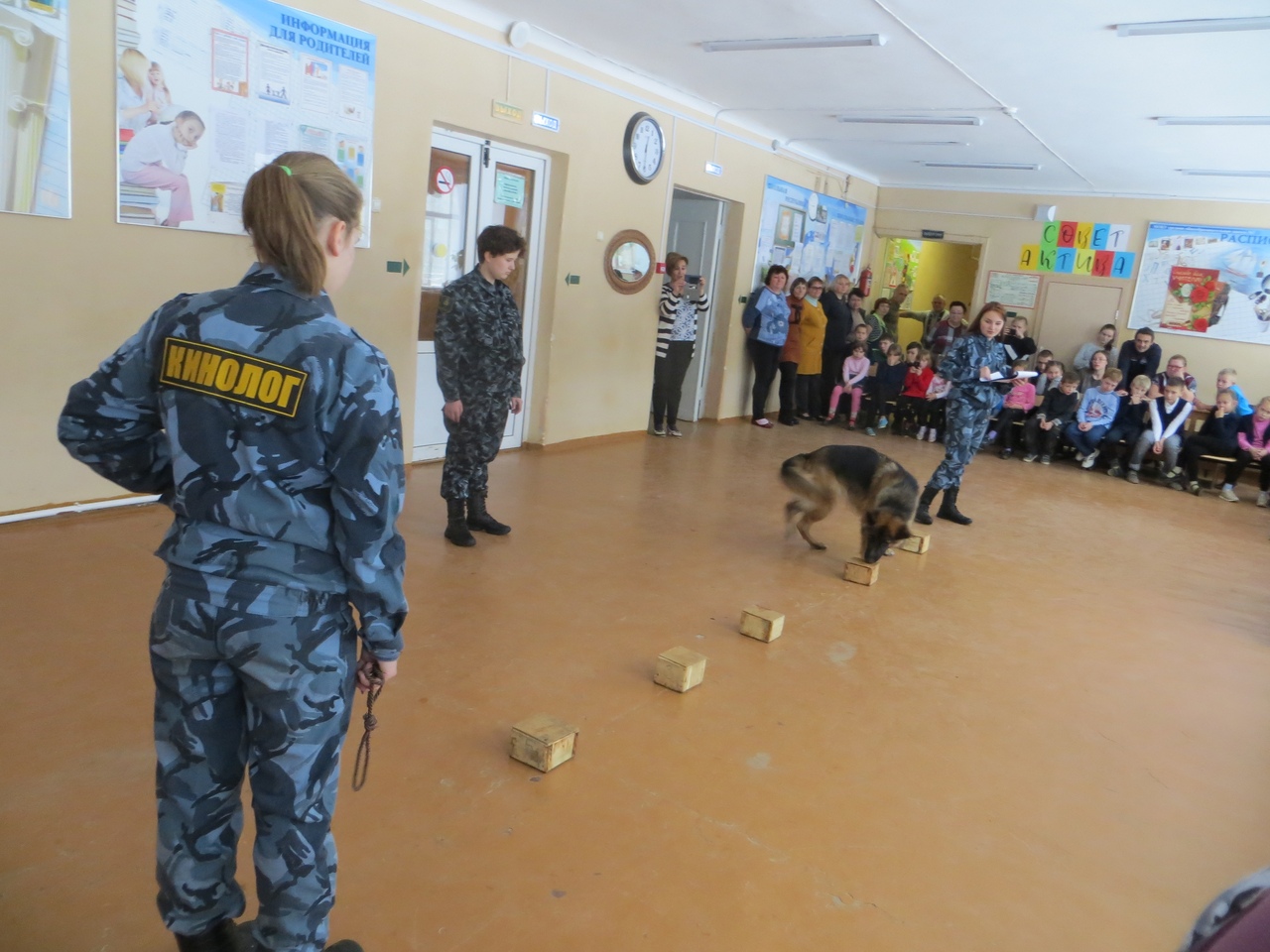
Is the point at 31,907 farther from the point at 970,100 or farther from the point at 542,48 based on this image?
the point at 970,100

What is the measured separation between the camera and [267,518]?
137 centimetres

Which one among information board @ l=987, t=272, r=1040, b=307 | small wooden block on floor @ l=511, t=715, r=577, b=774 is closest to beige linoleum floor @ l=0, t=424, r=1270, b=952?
small wooden block on floor @ l=511, t=715, r=577, b=774

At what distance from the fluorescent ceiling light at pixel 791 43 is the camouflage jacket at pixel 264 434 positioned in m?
5.03

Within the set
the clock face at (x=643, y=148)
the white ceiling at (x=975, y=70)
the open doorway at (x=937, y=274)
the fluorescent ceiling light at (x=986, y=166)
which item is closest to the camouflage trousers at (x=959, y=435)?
the white ceiling at (x=975, y=70)

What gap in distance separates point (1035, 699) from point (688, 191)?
19.9 feet

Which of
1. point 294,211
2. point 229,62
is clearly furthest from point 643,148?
point 294,211

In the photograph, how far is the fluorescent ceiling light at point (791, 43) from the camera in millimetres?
5449

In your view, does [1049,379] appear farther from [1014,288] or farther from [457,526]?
[457,526]

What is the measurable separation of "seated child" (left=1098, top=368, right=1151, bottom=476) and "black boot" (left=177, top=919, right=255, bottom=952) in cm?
907

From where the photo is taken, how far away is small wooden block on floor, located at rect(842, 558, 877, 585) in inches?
182

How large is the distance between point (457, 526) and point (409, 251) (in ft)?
6.71

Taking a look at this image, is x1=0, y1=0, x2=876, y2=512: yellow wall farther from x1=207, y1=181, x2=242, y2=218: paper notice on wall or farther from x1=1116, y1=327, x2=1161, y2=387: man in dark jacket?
x1=1116, y1=327, x2=1161, y2=387: man in dark jacket

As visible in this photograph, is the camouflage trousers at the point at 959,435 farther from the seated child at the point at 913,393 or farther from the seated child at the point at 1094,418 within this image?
the seated child at the point at 913,393

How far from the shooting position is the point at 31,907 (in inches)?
73.4
